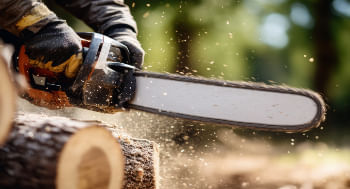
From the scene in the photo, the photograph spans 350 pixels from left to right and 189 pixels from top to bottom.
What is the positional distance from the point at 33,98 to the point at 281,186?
2.63 metres

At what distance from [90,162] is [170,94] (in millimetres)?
600

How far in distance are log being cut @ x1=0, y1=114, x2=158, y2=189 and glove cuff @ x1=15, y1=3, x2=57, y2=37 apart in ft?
1.44

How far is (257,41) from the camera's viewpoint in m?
6.95

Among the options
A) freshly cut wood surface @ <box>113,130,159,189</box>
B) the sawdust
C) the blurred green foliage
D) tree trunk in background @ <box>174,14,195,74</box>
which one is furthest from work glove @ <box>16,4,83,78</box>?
tree trunk in background @ <box>174,14,195,74</box>

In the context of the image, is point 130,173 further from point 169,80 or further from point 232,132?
Result: point 232,132

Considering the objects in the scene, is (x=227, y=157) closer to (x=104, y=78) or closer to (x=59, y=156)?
(x=104, y=78)

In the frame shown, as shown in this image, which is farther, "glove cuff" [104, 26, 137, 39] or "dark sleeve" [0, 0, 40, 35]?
"glove cuff" [104, 26, 137, 39]

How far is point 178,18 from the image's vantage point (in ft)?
21.6

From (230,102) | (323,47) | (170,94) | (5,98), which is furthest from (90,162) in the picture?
(323,47)

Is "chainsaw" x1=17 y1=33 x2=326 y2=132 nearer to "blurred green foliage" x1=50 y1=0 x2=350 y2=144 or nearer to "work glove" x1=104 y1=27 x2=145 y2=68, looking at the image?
"work glove" x1=104 y1=27 x2=145 y2=68

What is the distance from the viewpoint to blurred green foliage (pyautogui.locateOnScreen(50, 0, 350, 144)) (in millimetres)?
6512

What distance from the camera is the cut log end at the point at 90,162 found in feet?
3.79

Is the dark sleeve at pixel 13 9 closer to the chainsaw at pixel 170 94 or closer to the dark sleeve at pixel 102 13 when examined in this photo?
the chainsaw at pixel 170 94

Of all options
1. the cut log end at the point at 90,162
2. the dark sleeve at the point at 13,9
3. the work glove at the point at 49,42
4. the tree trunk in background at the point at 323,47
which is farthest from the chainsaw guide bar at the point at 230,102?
the tree trunk in background at the point at 323,47
